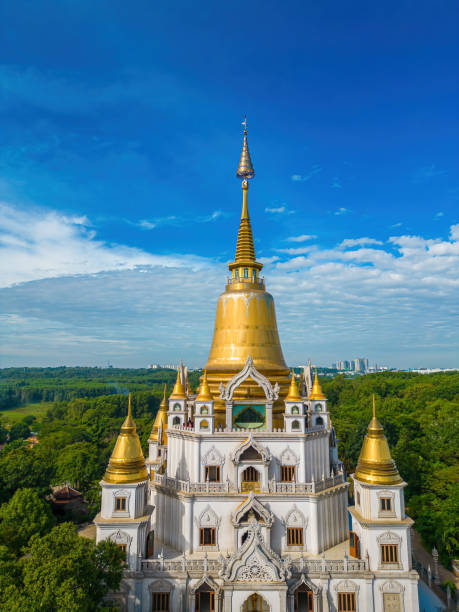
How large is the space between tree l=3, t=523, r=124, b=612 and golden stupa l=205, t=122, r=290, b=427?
10.7m

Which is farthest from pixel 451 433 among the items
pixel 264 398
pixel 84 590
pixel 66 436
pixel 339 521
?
pixel 66 436

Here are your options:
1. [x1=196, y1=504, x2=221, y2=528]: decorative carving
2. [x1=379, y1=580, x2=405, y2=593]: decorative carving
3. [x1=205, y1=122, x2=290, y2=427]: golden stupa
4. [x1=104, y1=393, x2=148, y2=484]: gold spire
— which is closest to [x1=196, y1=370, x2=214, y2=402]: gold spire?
[x1=205, y1=122, x2=290, y2=427]: golden stupa

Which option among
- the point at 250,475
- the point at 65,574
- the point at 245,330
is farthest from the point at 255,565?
the point at 245,330

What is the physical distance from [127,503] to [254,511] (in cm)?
754

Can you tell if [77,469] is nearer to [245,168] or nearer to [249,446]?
[249,446]

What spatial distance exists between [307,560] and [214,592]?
5.51 metres

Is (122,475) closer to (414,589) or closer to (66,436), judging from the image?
(414,589)

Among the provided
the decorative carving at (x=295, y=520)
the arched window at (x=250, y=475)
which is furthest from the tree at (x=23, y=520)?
the decorative carving at (x=295, y=520)

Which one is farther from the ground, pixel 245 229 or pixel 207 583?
pixel 245 229

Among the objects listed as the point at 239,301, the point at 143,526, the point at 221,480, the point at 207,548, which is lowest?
the point at 207,548

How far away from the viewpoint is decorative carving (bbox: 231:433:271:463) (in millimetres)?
25234

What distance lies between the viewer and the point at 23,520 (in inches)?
1208

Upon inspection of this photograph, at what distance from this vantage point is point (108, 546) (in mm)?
20953

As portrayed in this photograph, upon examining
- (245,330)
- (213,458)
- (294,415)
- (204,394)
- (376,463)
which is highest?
(245,330)
